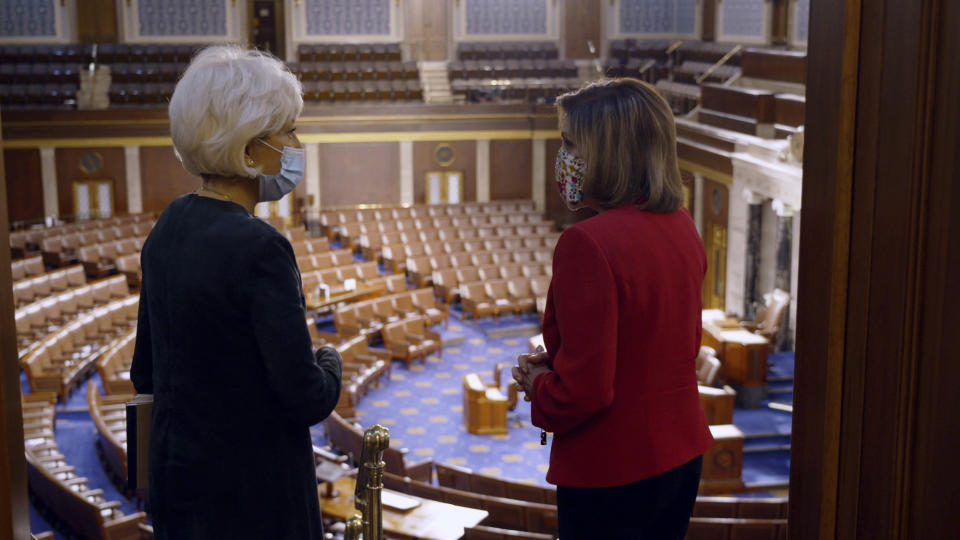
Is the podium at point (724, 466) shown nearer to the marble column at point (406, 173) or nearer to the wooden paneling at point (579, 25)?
the marble column at point (406, 173)

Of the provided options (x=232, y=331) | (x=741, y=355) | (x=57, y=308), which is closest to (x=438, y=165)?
(x=57, y=308)

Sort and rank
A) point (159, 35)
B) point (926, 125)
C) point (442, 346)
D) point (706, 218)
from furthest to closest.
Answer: point (159, 35) < point (706, 218) < point (442, 346) < point (926, 125)

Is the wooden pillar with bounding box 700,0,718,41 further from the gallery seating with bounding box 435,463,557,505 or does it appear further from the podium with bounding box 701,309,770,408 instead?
the gallery seating with bounding box 435,463,557,505

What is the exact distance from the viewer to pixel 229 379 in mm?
1685

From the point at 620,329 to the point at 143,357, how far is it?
35.2 inches

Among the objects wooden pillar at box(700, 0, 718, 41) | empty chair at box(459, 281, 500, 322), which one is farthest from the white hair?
wooden pillar at box(700, 0, 718, 41)

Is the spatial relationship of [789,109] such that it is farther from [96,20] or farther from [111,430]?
[96,20]


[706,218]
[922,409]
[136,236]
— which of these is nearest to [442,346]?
[706,218]

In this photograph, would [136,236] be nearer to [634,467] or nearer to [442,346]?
[442,346]

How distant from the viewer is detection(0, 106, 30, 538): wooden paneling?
1.65 m

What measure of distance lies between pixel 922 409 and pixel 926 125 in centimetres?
38

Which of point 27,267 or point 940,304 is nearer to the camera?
point 940,304

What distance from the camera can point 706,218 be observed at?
14.2 m

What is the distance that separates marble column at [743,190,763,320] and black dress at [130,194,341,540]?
37.4 ft
